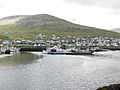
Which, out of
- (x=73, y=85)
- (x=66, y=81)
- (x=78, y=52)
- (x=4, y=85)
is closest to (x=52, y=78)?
(x=66, y=81)

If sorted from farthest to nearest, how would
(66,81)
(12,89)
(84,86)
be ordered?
1. (66,81)
2. (84,86)
3. (12,89)

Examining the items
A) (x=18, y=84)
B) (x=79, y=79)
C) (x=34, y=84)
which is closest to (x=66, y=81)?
(x=79, y=79)

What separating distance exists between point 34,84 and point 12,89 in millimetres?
5761

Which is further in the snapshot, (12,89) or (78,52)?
(78,52)

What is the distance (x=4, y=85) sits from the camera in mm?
45219

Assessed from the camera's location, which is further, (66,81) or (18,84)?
(66,81)

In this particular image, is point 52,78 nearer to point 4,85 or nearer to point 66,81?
point 66,81

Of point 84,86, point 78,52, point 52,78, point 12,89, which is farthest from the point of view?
point 78,52

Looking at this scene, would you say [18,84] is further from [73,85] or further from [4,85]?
[73,85]

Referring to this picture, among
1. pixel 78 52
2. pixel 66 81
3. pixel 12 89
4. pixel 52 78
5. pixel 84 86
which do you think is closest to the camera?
pixel 12 89

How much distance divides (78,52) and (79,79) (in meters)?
92.6

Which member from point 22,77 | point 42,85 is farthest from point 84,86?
point 22,77

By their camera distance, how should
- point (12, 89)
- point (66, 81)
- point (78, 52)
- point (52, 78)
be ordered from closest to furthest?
point (12, 89), point (66, 81), point (52, 78), point (78, 52)

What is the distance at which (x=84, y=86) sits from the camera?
44.7 m
